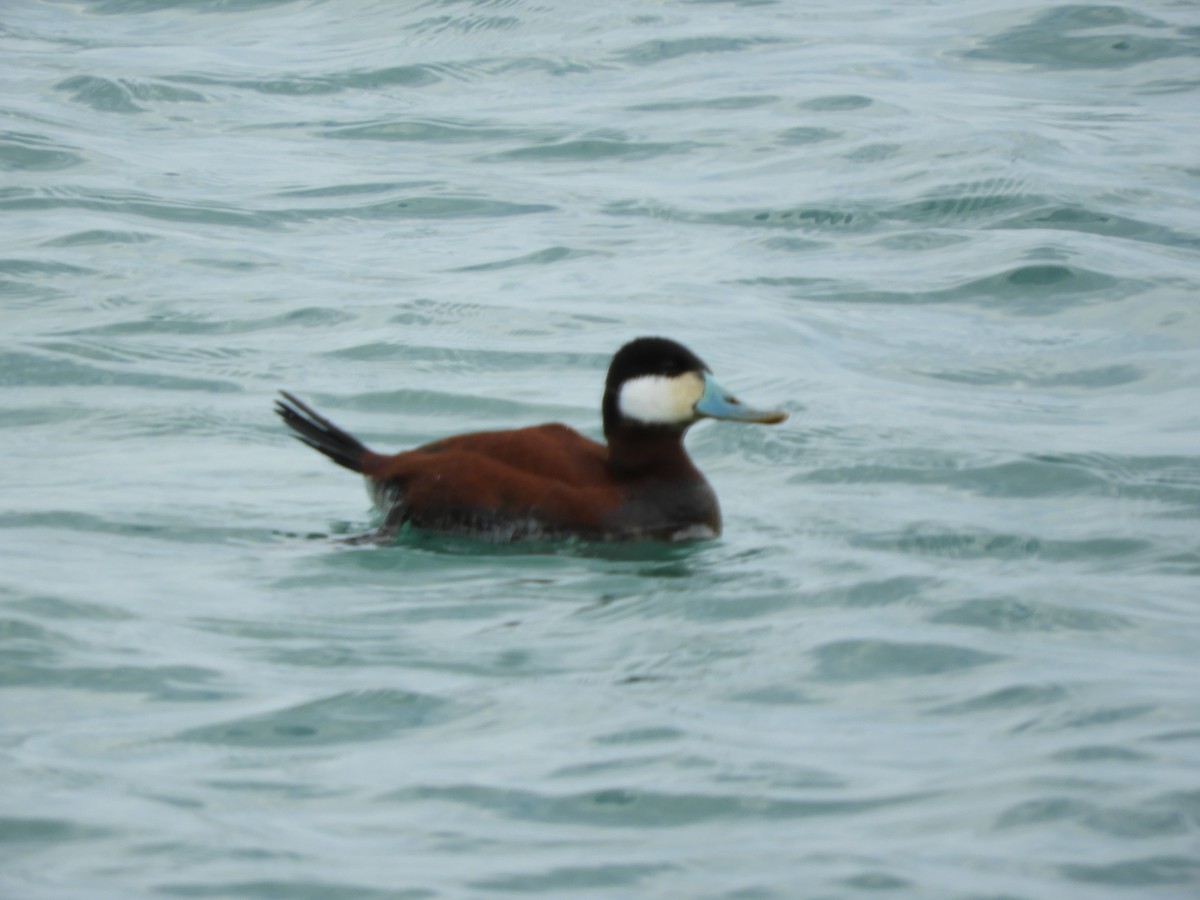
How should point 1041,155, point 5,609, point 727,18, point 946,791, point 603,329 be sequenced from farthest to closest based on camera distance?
point 727,18
point 1041,155
point 603,329
point 5,609
point 946,791

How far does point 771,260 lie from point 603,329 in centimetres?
164

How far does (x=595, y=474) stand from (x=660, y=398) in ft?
1.10

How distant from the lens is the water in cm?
433

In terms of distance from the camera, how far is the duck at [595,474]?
6570mm

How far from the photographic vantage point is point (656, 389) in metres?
6.76

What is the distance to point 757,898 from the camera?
3955 mm

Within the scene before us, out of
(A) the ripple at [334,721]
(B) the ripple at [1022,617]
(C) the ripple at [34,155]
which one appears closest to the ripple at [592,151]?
(C) the ripple at [34,155]

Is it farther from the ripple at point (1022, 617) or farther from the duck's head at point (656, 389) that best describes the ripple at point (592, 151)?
the ripple at point (1022, 617)

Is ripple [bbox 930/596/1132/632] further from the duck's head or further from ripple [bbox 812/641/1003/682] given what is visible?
the duck's head

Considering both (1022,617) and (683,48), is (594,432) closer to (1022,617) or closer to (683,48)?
(1022,617)

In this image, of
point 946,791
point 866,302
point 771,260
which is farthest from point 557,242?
point 946,791

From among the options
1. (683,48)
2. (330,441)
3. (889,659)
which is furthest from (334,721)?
(683,48)

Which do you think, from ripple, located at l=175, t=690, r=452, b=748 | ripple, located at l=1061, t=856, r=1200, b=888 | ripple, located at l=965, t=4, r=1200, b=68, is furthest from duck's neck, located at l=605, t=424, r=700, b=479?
ripple, located at l=965, t=4, r=1200, b=68

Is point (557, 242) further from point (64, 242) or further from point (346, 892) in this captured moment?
point (346, 892)
